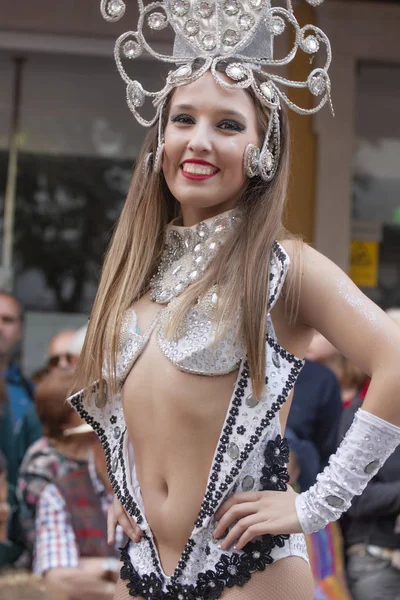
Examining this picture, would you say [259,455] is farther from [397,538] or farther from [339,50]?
[339,50]

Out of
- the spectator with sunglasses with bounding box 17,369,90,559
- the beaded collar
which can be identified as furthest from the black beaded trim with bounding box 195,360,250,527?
the spectator with sunglasses with bounding box 17,369,90,559

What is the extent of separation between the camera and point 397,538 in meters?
4.74

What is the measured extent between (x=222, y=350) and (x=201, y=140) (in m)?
0.50

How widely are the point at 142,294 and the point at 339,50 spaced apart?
5.66 m

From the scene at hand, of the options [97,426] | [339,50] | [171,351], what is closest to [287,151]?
[171,351]

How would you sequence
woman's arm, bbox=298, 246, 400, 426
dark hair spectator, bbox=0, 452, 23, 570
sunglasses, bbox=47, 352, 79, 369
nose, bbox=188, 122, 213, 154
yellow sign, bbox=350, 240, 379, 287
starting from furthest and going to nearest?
yellow sign, bbox=350, 240, 379, 287, sunglasses, bbox=47, 352, 79, 369, dark hair spectator, bbox=0, 452, 23, 570, nose, bbox=188, 122, 213, 154, woman's arm, bbox=298, 246, 400, 426

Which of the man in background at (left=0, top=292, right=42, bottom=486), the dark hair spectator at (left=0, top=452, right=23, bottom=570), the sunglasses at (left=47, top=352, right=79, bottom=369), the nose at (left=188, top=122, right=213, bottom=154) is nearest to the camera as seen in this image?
the nose at (left=188, top=122, right=213, bottom=154)

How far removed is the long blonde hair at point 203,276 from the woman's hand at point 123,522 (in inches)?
11.4

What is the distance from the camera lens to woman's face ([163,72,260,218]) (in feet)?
8.75

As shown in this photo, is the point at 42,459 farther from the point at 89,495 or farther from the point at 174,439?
the point at 174,439


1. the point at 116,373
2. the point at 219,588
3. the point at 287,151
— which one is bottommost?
the point at 219,588

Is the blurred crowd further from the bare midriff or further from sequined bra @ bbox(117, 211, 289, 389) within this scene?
sequined bra @ bbox(117, 211, 289, 389)

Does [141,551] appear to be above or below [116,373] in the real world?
below

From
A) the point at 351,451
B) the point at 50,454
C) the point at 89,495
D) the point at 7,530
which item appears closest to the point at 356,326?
the point at 351,451
